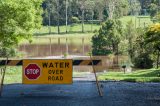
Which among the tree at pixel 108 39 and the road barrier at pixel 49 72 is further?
the tree at pixel 108 39

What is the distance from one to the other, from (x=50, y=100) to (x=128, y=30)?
159 feet

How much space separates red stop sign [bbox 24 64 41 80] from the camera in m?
13.9

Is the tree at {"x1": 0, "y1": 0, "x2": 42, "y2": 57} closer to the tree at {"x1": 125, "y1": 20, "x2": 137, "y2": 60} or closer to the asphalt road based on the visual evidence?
the tree at {"x1": 125, "y1": 20, "x2": 137, "y2": 60}

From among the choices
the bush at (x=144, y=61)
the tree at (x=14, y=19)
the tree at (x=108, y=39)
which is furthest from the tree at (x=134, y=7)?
the tree at (x=14, y=19)

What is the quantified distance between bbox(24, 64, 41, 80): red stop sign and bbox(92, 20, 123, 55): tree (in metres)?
46.9

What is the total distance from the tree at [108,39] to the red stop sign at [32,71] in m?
46.9

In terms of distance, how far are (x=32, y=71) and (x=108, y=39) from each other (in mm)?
49089

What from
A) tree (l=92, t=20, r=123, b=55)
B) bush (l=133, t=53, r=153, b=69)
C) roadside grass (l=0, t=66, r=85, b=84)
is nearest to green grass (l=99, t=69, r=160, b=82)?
roadside grass (l=0, t=66, r=85, b=84)

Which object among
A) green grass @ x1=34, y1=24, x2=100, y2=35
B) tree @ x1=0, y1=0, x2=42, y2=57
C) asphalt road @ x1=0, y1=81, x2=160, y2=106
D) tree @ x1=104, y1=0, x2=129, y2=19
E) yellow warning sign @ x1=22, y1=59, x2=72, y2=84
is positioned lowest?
asphalt road @ x1=0, y1=81, x2=160, y2=106

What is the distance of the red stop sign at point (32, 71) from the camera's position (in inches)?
545

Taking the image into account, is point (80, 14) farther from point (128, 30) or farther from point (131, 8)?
point (128, 30)

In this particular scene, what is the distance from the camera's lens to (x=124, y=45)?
57.4m

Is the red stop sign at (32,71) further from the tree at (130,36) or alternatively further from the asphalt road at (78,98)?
the tree at (130,36)

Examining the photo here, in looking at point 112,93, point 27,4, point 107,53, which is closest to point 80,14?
point 107,53
